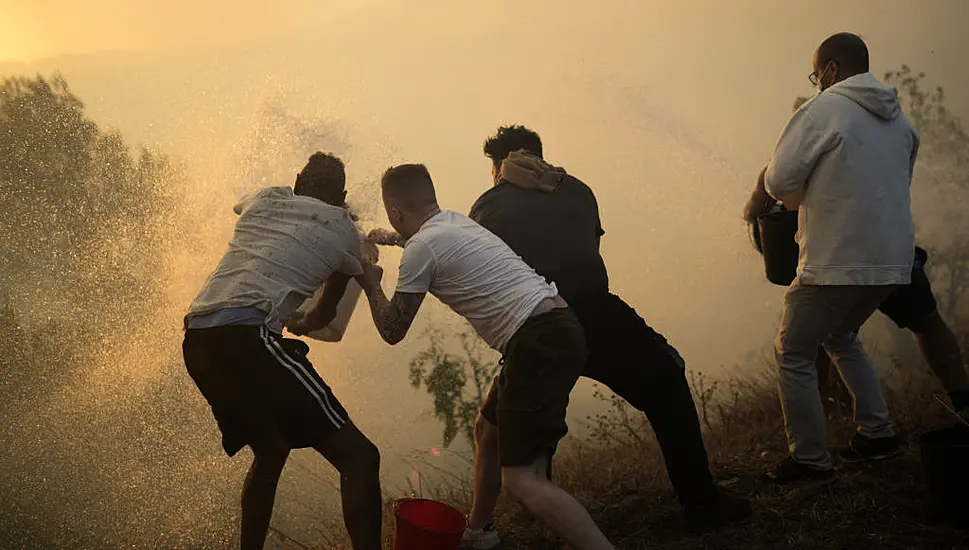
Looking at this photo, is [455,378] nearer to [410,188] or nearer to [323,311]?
[323,311]

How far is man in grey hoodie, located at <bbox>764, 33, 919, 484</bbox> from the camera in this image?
13.6ft

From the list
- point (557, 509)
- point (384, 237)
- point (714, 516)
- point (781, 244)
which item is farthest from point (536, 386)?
point (781, 244)

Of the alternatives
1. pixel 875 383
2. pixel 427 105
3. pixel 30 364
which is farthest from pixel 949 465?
pixel 427 105

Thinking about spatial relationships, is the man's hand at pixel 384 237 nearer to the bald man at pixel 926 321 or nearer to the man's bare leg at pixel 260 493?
the man's bare leg at pixel 260 493

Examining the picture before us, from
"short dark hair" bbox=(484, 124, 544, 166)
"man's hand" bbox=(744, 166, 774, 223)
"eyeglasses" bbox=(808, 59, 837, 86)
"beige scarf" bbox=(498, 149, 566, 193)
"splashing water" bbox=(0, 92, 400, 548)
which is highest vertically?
"eyeglasses" bbox=(808, 59, 837, 86)

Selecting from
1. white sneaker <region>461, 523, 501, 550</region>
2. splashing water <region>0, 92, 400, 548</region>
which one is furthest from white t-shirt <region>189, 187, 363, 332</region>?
splashing water <region>0, 92, 400, 548</region>

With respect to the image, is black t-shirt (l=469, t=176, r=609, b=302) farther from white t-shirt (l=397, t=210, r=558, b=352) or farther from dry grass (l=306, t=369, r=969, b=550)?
dry grass (l=306, t=369, r=969, b=550)

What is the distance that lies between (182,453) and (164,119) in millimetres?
9848

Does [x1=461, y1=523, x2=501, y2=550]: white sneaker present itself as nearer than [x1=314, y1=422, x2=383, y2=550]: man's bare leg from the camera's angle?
No

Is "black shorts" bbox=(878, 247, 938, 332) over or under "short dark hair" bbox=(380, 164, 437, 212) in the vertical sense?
under

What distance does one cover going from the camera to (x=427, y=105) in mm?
23125

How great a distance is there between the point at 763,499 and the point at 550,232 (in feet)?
6.04

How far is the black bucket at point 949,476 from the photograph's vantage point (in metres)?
3.87

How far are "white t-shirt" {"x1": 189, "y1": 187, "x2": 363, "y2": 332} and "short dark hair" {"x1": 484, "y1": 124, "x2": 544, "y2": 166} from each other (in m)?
1.00
